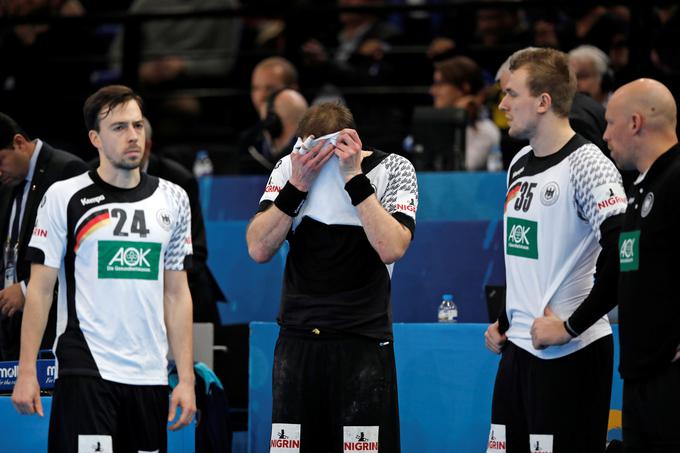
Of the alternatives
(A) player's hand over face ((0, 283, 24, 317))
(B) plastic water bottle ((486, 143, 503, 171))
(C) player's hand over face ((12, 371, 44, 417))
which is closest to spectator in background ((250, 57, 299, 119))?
(B) plastic water bottle ((486, 143, 503, 171))

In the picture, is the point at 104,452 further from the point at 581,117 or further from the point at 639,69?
the point at 639,69

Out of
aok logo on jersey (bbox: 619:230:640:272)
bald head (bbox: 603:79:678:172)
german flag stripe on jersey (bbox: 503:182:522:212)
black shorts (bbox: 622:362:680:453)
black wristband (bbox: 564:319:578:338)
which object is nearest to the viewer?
black shorts (bbox: 622:362:680:453)

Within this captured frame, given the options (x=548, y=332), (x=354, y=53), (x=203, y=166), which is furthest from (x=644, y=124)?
(x=354, y=53)

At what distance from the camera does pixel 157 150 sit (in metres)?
9.57

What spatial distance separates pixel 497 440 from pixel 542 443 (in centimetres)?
20

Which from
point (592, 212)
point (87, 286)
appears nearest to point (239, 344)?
point (87, 286)

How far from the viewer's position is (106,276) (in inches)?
176

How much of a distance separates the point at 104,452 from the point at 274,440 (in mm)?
626

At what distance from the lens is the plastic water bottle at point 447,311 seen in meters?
6.20

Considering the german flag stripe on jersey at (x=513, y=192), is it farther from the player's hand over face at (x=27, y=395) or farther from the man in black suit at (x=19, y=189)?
the man in black suit at (x=19, y=189)

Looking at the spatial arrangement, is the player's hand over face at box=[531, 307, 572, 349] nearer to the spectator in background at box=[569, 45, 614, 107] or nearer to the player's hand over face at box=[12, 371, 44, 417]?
the player's hand over face at box=[12, 371, 44, 417]

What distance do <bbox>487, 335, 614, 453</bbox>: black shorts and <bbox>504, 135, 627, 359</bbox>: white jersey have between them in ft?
0.16

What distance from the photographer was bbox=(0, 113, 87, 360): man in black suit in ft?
18.2

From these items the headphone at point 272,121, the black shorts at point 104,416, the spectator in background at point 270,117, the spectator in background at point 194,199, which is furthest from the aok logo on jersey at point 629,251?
the headphone at point 272,121
